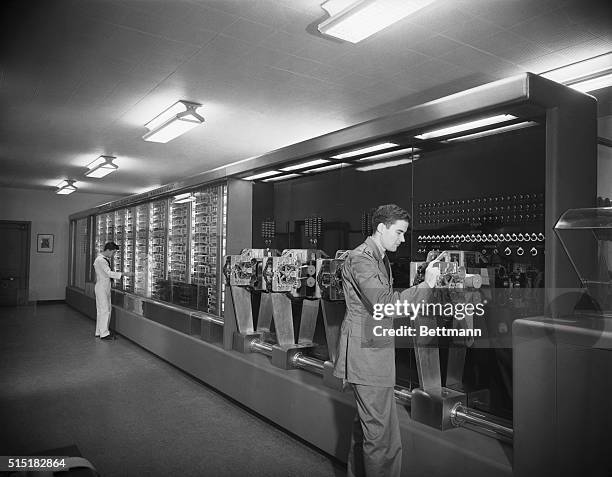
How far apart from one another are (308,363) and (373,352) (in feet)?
5.10

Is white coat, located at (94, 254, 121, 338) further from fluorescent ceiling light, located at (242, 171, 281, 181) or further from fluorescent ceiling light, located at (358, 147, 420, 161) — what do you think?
fluorescent ceiling light, located at (358, 147, 420, 161)

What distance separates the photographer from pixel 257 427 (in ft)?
13.6

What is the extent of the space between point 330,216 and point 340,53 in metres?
1.43

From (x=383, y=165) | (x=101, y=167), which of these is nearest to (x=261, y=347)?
(x=383, y=165)

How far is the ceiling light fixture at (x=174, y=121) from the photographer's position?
18.5ft

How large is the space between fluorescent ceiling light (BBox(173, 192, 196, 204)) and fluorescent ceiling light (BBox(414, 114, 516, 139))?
4.02 meters

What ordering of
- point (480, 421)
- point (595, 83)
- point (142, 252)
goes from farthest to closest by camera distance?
point (142, 252), point (595, 83), point (480, 421)

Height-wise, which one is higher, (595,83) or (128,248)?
(595,83)

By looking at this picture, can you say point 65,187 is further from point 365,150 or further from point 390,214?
point 390,214

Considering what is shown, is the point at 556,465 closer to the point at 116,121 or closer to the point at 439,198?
the point at 439,198

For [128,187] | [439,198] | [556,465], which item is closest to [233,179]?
[439,198]

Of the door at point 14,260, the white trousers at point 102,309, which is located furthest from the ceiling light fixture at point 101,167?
the door at point 14,260

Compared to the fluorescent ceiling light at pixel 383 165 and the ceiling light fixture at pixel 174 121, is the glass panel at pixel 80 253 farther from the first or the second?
the fluorescent ceiling light at pixel 383 165

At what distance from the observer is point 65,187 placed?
39.9 feet
